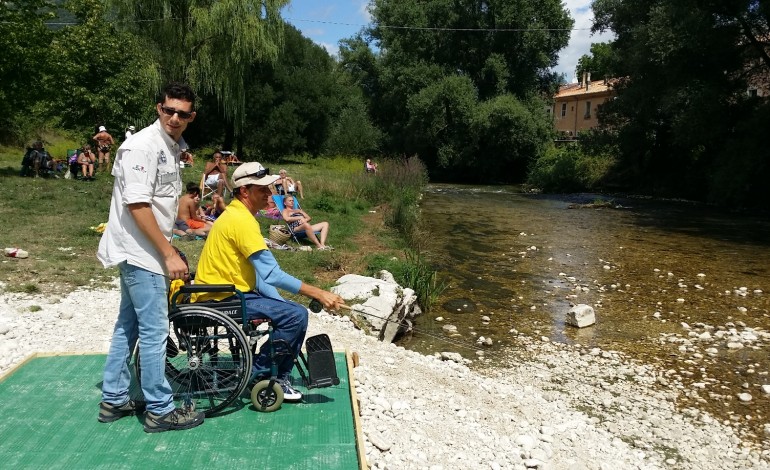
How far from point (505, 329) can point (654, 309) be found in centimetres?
265

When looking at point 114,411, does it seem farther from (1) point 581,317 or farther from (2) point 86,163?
(2) point 86,163

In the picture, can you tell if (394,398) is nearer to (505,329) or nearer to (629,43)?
(505,329)

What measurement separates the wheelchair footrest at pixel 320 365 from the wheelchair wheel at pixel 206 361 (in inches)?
20.4

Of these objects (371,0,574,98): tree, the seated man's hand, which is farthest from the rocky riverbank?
(371,0,574,98): tree

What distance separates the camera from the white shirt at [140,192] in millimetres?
3635

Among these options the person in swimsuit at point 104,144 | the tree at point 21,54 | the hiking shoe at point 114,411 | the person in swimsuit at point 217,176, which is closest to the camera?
the hiking shoe at point 114,411

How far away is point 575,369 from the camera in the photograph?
7352 mm

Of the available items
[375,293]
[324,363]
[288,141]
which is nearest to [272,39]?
[288,141]

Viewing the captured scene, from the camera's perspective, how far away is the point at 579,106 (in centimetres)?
6381

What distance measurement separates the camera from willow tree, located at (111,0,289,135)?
23547mm

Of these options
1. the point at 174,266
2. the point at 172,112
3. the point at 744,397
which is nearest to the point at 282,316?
the point at 174,266

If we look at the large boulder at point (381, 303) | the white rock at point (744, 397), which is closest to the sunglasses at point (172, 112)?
the large boulder at point (381, 303)

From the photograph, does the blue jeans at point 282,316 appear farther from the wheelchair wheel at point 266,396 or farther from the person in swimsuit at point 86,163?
the person in swimsuit at point 86,163

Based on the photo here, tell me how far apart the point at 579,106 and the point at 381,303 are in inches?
2379
